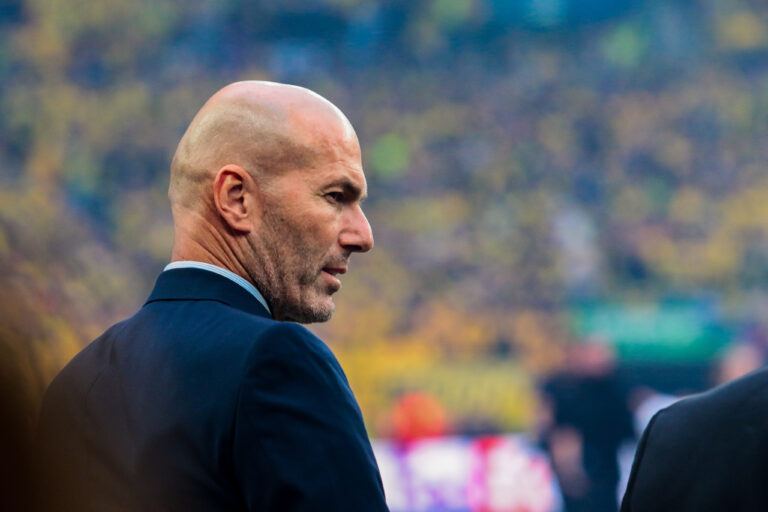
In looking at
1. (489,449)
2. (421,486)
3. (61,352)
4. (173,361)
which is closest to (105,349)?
(173,361)

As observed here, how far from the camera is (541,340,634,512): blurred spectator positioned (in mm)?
6375

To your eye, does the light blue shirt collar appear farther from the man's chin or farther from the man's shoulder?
the man's shoulder

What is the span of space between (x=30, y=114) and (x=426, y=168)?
16.6 feet

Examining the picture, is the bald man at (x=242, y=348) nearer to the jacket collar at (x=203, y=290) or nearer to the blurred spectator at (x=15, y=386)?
the jacket collar at (x=203, y=290)

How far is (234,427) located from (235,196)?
356 millimetres

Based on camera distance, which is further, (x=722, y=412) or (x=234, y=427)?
(x=722, y=412)

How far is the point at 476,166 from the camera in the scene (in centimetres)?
1267

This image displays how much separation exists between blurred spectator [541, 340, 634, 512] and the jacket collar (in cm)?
539

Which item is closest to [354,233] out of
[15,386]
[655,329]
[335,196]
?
[335,196]

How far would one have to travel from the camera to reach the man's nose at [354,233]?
134 centimetres

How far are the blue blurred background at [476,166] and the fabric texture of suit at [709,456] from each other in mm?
7157

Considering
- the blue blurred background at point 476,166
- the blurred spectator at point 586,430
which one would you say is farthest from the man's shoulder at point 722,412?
the blue blurred background at point 476,166

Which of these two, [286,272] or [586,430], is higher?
[286,272]

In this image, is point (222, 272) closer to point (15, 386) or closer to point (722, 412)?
point (722, 412)
